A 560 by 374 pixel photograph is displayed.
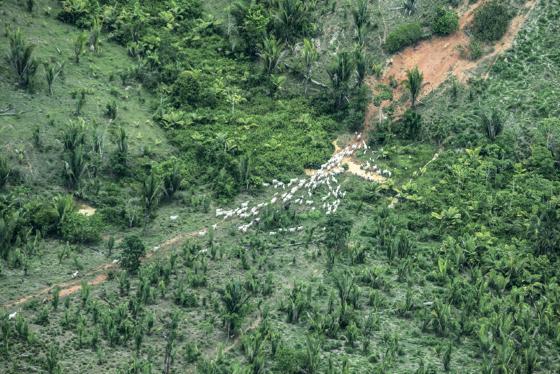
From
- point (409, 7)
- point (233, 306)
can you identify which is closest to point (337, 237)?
point (233, 306)

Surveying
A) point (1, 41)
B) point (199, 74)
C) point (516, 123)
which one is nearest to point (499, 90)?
point (516, 123)

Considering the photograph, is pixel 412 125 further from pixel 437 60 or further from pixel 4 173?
pixel 4 173

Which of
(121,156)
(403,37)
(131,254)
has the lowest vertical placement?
(131,254)


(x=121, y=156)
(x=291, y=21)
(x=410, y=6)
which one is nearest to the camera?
(x=121, y=156)

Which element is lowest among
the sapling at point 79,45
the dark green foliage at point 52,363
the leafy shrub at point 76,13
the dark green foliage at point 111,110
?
the dark green foliage at point 52,363

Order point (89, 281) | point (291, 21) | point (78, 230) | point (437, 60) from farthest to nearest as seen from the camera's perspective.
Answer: point (291, 21) < point (437, 60) < point (78, 230) < point (89, 281)

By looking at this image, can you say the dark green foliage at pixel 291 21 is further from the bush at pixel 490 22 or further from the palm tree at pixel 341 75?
the bush at pixel 490 22

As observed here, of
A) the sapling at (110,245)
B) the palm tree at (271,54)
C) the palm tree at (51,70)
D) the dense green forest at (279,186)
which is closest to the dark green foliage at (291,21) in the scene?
the dense green forest at (279,186)

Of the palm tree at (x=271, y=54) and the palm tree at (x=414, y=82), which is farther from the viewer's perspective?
the palm tree at (x=271, y=54)
